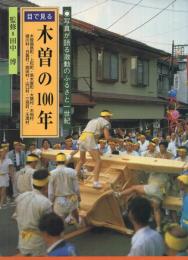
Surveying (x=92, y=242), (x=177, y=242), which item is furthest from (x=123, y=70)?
(x=177, y=242)

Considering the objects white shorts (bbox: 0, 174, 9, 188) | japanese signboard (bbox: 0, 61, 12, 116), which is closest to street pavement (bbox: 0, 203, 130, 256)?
white shorts (bbox: 0, 174, 9, 188)

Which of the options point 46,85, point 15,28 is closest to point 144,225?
point 46,85

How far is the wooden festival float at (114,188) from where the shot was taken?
931 centimetres

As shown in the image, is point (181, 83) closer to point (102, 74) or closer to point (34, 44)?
point (102, 74)

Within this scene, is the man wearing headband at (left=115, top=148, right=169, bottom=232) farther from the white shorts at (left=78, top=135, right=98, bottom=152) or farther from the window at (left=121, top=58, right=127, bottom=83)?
the window at (left=121, top=58, right=127, bottom=83)

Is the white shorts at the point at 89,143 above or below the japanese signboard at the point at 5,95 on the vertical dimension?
below

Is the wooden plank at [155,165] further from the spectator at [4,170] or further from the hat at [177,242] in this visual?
the hat at [177,242]

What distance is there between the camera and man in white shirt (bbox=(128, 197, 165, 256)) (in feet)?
14.5

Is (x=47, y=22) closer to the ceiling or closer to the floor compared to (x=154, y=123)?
closer to the ceiling

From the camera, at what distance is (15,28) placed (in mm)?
9523

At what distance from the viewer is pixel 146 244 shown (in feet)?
14.5

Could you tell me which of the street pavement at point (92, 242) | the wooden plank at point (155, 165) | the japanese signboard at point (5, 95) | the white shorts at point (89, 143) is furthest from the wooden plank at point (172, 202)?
the japanese signboard at point (5, 95)

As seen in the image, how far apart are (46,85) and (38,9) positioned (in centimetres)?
124

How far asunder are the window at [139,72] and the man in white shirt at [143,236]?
855 inches
